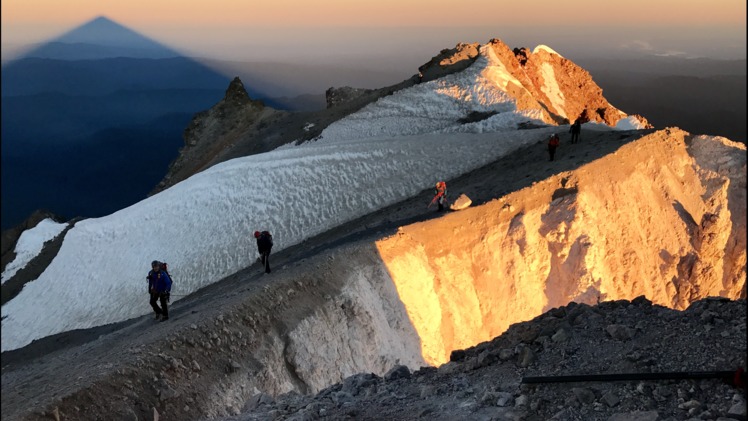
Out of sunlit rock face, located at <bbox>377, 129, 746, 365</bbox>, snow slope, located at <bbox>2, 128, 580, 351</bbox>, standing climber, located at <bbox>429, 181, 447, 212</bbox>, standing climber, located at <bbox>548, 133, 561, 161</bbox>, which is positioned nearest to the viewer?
sunlit rock face, located at <bbox>377, 129, 746, 365</bbox>

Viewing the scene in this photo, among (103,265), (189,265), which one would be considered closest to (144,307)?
(189,265)

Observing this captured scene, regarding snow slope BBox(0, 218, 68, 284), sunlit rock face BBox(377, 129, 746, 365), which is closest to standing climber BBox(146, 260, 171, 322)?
sunlit rock face BBox(377, 129, 746, 365)

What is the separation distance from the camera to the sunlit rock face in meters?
18.2

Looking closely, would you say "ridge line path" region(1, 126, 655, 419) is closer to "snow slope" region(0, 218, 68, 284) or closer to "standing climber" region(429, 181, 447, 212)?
"standing climber" region(429, 181, 447, 212)

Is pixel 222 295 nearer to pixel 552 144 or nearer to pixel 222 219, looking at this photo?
pixel 222 219

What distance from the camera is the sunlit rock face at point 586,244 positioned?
59.7 feet

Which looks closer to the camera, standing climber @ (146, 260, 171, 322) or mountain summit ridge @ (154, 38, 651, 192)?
standing climber @ (146, 260, 171, 322)

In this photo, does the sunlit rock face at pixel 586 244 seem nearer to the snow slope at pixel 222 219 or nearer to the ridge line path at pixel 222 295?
the ridge line path at pixel 222 295

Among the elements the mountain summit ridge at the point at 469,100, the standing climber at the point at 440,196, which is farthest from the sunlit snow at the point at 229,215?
the standing climber at the point at 440,196

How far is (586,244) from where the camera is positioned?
20812 mm

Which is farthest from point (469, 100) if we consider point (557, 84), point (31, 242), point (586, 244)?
point (31, 242)

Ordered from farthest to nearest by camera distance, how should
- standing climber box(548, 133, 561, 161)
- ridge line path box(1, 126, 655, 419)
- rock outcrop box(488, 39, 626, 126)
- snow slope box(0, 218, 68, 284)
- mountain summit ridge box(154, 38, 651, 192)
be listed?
rock outcrop box(488, 39, 626, 126)
mountain summit ridge box(154, 38, 651, 192)
snow slope box(0, 218, 68, 284)
standing climber box(548, 133, 561, 161)
ridge line path box(1, 126, 655, 419)

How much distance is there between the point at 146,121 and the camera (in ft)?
117

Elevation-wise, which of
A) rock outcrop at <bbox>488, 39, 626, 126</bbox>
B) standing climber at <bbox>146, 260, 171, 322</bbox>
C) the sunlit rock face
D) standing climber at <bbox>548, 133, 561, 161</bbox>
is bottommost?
the sunlit rock face
